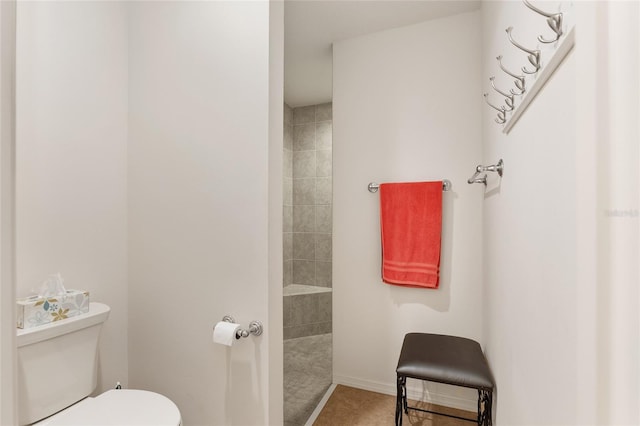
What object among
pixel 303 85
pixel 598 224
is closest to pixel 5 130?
pixel 598 224

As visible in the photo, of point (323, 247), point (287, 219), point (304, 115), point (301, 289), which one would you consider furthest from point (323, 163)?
point (301, 289)

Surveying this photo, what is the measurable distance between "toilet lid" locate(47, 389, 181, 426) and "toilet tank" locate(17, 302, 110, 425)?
0.06 metres

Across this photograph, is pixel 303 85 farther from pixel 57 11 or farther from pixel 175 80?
pixel 57 11

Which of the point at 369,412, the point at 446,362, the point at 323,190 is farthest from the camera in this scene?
the point at 323,190

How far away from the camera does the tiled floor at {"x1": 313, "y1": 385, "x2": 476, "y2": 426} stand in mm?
1833

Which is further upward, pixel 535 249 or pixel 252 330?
pixel 535 249

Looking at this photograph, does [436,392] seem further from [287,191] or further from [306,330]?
[287,191]

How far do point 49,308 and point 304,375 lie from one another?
5.89 ft

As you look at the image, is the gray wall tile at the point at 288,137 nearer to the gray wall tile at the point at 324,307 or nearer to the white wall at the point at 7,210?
the gray wall tile at the point at 324,307

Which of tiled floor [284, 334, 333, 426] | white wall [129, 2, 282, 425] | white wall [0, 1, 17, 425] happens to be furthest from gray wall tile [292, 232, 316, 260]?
white wall [0, 1, 17, 425]

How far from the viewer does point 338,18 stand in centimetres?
203

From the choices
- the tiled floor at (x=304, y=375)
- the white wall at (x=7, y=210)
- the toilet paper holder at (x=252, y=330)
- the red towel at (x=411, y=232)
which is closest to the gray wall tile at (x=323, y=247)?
the tiled floor at (x=304, y=375)

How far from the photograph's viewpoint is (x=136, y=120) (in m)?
1.63

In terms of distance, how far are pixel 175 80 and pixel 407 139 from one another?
1.41 meters
